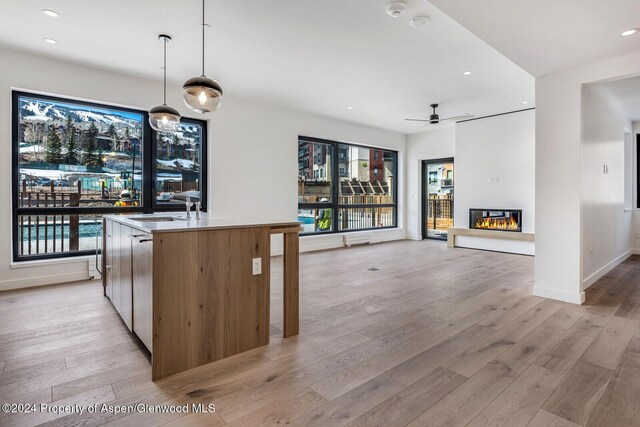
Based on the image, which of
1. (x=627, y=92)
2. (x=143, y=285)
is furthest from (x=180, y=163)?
(x=627, y=92)

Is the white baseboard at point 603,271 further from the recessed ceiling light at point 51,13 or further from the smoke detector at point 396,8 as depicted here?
the recessed ceiling light at point 51,13

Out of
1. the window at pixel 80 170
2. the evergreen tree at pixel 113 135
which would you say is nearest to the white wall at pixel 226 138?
the window at pixel 80 170

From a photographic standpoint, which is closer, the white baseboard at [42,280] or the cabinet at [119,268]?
A: the cabinet at [119,268]

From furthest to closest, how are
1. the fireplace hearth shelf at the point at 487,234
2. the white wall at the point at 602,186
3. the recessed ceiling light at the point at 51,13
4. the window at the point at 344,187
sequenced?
1. the window at the point at 344,187
2. the fireplace hearth shelf at the point at 487,234
3. the white wall at the point at 602,186
4. the recessed ceiling light at the point at 51,13

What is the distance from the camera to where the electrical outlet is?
233 centimetres

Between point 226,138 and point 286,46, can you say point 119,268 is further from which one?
point 226,138

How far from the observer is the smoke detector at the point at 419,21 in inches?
120

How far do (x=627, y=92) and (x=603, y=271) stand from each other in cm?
250

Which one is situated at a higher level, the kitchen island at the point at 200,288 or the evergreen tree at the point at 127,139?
the evergreen tree at the point at 127,139

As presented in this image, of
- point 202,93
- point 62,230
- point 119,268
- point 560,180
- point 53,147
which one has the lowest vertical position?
point 119,268

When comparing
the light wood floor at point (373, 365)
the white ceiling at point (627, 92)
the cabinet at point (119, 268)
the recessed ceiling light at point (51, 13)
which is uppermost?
the recessed ceiling light at point (51, 13)

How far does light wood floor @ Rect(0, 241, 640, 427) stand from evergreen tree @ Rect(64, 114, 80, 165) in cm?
179

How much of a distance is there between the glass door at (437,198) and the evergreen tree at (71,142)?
7.34 metres

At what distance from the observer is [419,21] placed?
309cm
